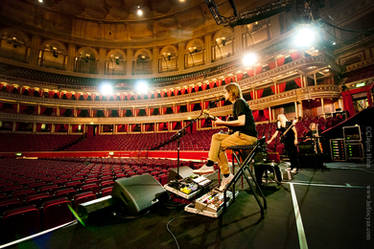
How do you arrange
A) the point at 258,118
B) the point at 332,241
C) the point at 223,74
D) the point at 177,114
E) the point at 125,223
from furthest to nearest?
1. the point at 177,114
2. the point at 223,74
3. the point at 258,118
4. the point at 125,223
5. the point at 332,241

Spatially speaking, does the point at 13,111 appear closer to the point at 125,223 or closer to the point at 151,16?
the point at 151,16

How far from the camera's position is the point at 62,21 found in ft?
64.8

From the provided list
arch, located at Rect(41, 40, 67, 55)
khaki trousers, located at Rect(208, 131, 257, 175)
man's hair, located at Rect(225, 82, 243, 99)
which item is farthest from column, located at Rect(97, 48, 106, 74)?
khaki trousers, located at Rect(208, 131, 257, 175)

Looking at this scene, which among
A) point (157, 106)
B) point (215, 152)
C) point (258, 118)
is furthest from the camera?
point (157, 106)

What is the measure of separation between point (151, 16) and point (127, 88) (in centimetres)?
1035

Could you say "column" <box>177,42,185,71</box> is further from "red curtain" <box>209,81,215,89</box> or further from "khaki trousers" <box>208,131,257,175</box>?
"khaki trousers" <box>208,131,257,175</box>

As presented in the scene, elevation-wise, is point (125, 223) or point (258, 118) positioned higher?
point (258, 118)

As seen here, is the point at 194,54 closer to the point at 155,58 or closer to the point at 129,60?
the point at 155,58

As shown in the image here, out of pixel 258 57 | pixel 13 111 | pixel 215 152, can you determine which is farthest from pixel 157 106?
pixel 215 152

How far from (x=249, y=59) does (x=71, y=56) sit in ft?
76.9

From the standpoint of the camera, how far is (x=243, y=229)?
1.43 metres

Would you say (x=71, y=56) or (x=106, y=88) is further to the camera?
(x=106, y=88)

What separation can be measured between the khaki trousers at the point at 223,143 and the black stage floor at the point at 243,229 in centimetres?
63

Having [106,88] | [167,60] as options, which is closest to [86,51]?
[106,88]
